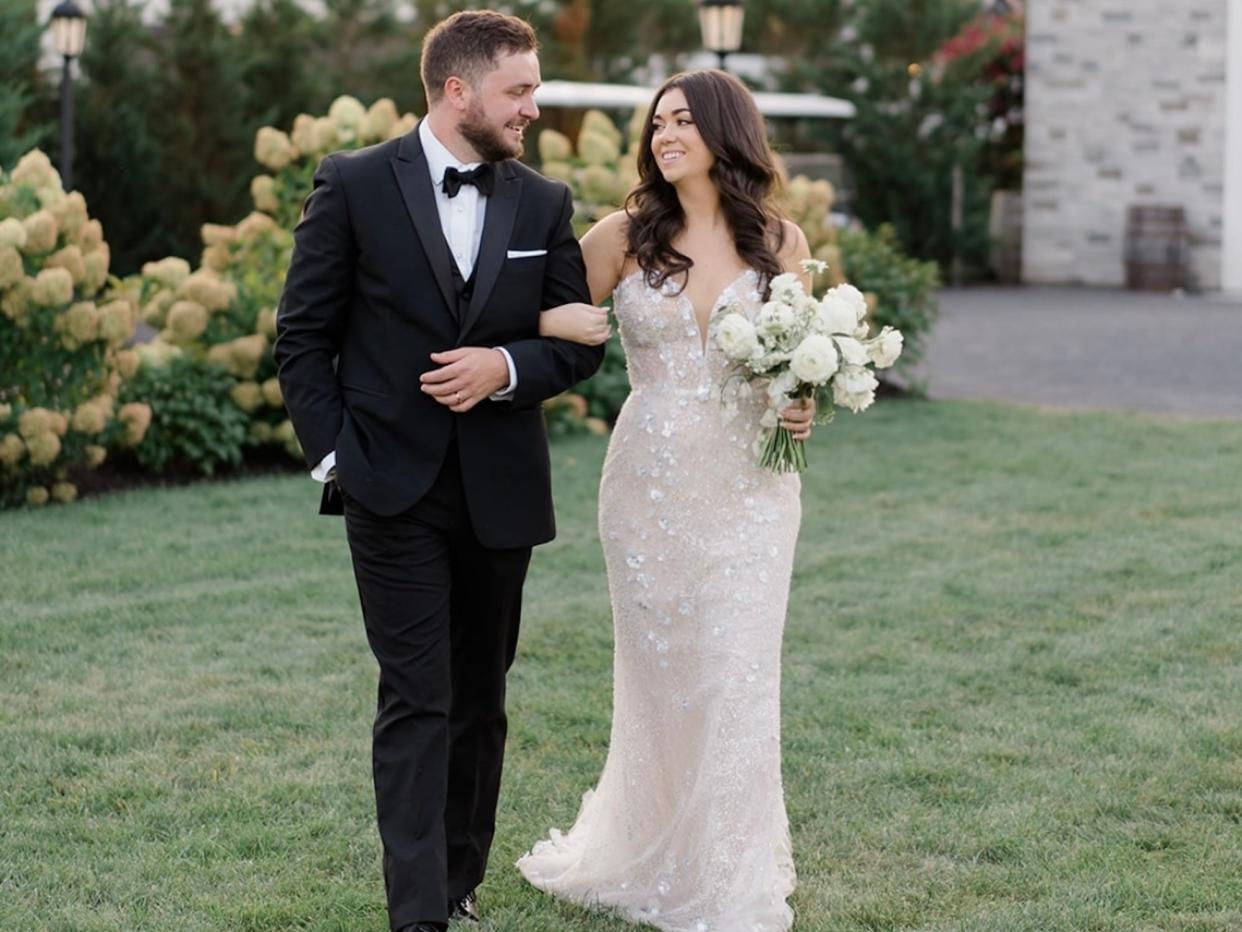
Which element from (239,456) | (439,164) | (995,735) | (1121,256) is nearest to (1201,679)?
(995,735)

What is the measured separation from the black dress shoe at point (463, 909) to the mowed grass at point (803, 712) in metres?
0.08

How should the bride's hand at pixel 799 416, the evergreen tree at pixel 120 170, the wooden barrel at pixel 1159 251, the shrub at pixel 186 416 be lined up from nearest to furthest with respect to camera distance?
the bride's hand at pixel 799 416
the shrub at pixel 186 416
the evergreen tree at pixel 120 170
the wooden barrel at pixel 1159 251

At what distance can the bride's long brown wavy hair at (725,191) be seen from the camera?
4.42 metres

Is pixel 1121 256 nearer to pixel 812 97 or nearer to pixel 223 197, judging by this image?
pixel 812 97

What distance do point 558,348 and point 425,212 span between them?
1.37 ft

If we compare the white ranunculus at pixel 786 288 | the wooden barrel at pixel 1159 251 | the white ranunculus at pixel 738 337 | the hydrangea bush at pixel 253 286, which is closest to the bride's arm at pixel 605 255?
the white ranunculus at pixel 738 337

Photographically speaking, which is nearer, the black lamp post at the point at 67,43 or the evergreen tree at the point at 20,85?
the evergreen tree at the point at 20,85

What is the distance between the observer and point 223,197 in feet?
67.3

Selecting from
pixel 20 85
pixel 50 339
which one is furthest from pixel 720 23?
pixel 50 339

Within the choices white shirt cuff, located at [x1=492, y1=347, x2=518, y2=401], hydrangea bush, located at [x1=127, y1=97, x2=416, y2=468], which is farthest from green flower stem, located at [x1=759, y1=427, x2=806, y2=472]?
hydrangea bush, located at [x1=127, y1=97, x2=416, y2=468]

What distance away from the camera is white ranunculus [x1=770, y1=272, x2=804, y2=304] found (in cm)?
429

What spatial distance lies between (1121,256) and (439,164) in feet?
73.4

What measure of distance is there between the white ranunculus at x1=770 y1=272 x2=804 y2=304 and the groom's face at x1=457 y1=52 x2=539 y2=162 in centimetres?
67

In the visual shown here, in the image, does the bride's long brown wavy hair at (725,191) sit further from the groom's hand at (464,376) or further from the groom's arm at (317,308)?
the groom's arm at (317,308)
